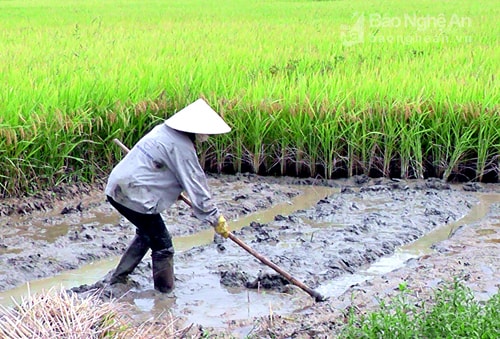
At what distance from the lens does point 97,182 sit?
695 centimetres

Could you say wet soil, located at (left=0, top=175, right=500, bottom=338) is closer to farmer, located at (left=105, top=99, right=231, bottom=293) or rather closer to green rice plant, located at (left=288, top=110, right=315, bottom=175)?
green rice plant, located at (left=288, top=110, right=315, bottom=175)

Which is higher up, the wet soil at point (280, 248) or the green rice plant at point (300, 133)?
the green rice plant at point (300, 133)

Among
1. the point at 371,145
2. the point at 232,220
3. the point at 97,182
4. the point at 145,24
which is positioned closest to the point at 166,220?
the point at 232,220

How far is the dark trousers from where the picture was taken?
445cm

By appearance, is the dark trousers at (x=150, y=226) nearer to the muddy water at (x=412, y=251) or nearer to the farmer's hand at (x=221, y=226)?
the farmer's hand at (x=221, y=226)

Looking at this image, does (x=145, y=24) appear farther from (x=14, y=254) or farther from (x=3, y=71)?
(x=14, y=254)

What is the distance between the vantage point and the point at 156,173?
14.3ft

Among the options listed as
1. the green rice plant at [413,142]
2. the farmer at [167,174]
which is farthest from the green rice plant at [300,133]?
the farmer at [167,174]

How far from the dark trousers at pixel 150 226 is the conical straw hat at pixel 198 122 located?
19.9 inches

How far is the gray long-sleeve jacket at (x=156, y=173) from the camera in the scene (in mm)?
4297

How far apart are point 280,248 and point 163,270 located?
1205 millimetres

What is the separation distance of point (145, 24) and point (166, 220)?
9.45 metres

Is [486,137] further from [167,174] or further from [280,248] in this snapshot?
[167,174]

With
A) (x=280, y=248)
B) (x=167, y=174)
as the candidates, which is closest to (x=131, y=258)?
(x=167, y=174)
